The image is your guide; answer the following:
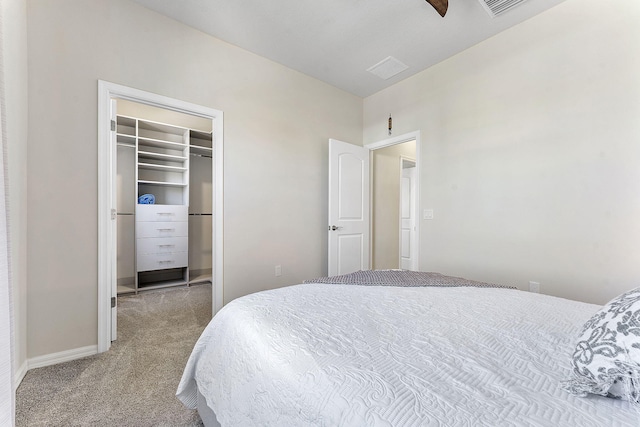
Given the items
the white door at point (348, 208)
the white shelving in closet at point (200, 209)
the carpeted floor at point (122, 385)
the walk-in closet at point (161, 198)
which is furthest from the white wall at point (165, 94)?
the white shelving in closet at point (200, 209)

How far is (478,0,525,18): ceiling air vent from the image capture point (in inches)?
86.1

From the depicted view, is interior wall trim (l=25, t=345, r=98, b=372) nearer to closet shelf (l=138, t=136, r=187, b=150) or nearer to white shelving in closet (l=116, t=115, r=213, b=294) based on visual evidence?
white shelving in closet (l=116, t=115, r=213, b=294)

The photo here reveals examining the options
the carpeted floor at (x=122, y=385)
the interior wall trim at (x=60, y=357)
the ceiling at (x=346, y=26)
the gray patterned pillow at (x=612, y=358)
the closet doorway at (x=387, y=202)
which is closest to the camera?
the gray patterned pillow at (x=612, y=358)

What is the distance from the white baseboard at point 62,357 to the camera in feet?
6.26

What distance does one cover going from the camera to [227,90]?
2852mm

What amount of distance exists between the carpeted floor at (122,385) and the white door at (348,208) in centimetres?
181

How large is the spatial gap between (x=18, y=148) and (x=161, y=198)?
8.46 ft

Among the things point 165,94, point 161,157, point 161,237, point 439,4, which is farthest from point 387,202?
point 161,157

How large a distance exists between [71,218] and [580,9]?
4178mm

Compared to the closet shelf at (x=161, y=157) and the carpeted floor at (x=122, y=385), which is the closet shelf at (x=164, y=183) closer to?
the closet shelf at (x=161, y=157)

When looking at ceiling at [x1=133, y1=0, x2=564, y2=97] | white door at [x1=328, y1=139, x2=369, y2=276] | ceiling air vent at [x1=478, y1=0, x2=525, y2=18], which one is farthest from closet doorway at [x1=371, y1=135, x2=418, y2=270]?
ceiling air vent at [x1=478, y1=0, x2=525, y2=18]

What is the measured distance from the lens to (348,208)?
12.1 ft

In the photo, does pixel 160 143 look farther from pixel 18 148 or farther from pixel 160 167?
pixel 18 148

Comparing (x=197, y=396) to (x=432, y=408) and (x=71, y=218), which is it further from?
(x=71, y=218)
